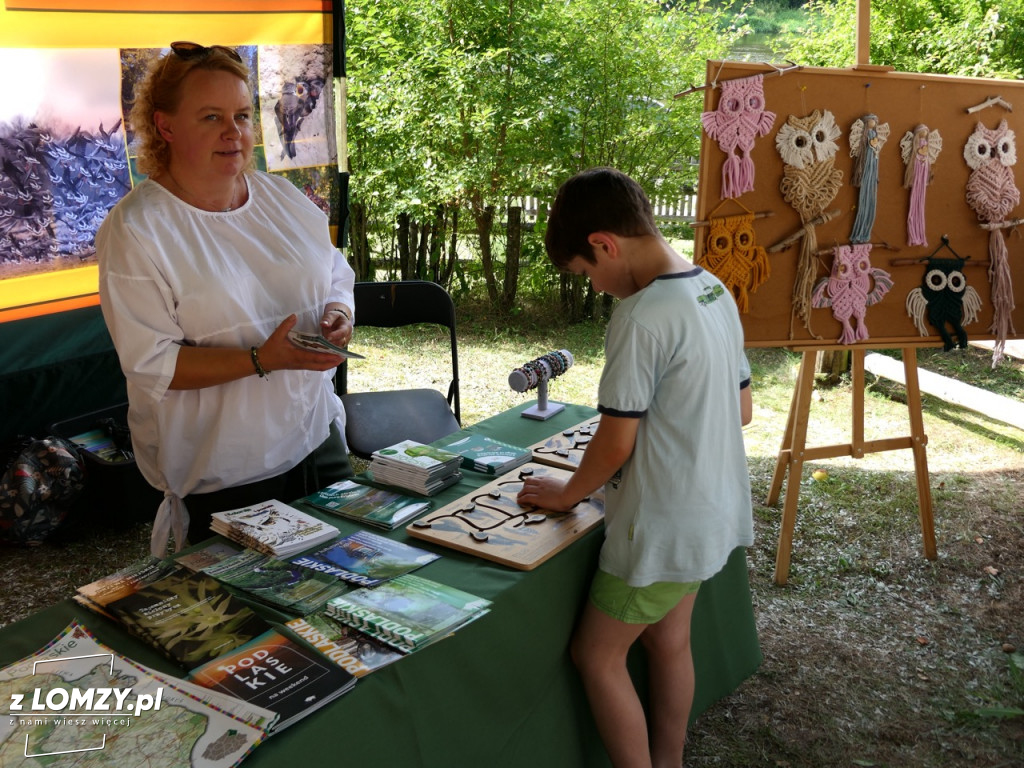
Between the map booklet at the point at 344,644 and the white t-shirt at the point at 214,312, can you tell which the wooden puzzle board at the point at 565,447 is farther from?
the map booklet at the point at 344,644

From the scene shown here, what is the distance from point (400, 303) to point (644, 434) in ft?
7.65

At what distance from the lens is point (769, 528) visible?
141 inches

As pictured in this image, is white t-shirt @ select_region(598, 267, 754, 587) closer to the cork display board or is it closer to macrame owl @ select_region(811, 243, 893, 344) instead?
the cork display board

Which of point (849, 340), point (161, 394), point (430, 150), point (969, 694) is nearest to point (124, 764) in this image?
point (161, 394)

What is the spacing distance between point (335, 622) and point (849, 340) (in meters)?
2.24

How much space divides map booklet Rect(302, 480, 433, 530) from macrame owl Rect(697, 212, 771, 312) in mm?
1434

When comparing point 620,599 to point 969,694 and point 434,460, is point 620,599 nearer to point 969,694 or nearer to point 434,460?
point 434,460

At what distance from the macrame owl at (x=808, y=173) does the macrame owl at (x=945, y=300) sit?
1.55ft

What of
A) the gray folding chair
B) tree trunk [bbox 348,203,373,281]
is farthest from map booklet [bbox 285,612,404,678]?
tree trunk [bbox 348,203,373,281]

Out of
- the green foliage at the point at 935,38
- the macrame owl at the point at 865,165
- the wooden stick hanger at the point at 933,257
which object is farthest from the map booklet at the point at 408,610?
the green foliage at the point at 935,38

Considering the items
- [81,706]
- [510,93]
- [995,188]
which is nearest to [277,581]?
[81,706]

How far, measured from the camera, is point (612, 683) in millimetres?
1748

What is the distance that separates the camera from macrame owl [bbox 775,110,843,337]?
279 centimetres

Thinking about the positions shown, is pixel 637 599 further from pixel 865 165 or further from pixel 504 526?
pixel 865 165
